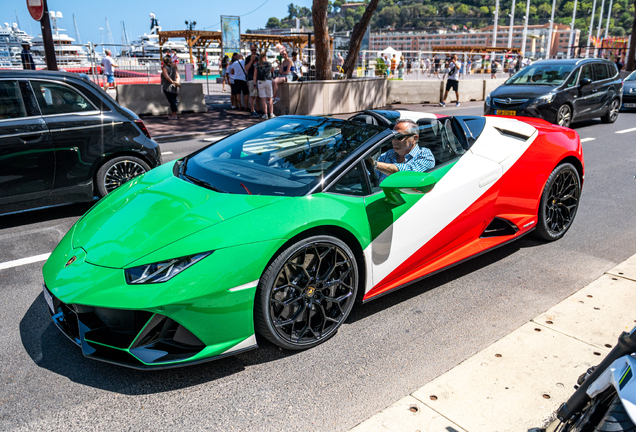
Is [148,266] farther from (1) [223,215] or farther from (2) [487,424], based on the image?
(2) [487,424]

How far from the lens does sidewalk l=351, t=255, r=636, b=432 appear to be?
245cm

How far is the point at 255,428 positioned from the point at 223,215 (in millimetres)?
1137

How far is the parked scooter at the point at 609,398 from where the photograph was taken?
1540mm

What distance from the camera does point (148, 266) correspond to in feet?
8.51

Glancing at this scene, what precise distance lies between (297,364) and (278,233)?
797 mm

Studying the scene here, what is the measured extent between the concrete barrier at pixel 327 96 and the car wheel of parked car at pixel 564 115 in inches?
243

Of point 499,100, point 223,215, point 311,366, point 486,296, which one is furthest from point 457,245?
point 499,100

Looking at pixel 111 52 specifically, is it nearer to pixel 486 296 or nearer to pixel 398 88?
pixel 398 88

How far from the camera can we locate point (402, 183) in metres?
3.15

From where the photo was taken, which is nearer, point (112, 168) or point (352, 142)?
point (352, 142)

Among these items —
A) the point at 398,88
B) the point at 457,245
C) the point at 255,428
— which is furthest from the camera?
the point at 398,88

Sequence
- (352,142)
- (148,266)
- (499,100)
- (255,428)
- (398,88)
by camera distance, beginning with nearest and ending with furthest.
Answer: (255,428)
(148,266)
(352,142)
(499,100)
(398,88)

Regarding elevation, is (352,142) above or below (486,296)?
above

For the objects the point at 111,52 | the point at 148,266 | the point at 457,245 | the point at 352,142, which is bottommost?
the point at 457,245
